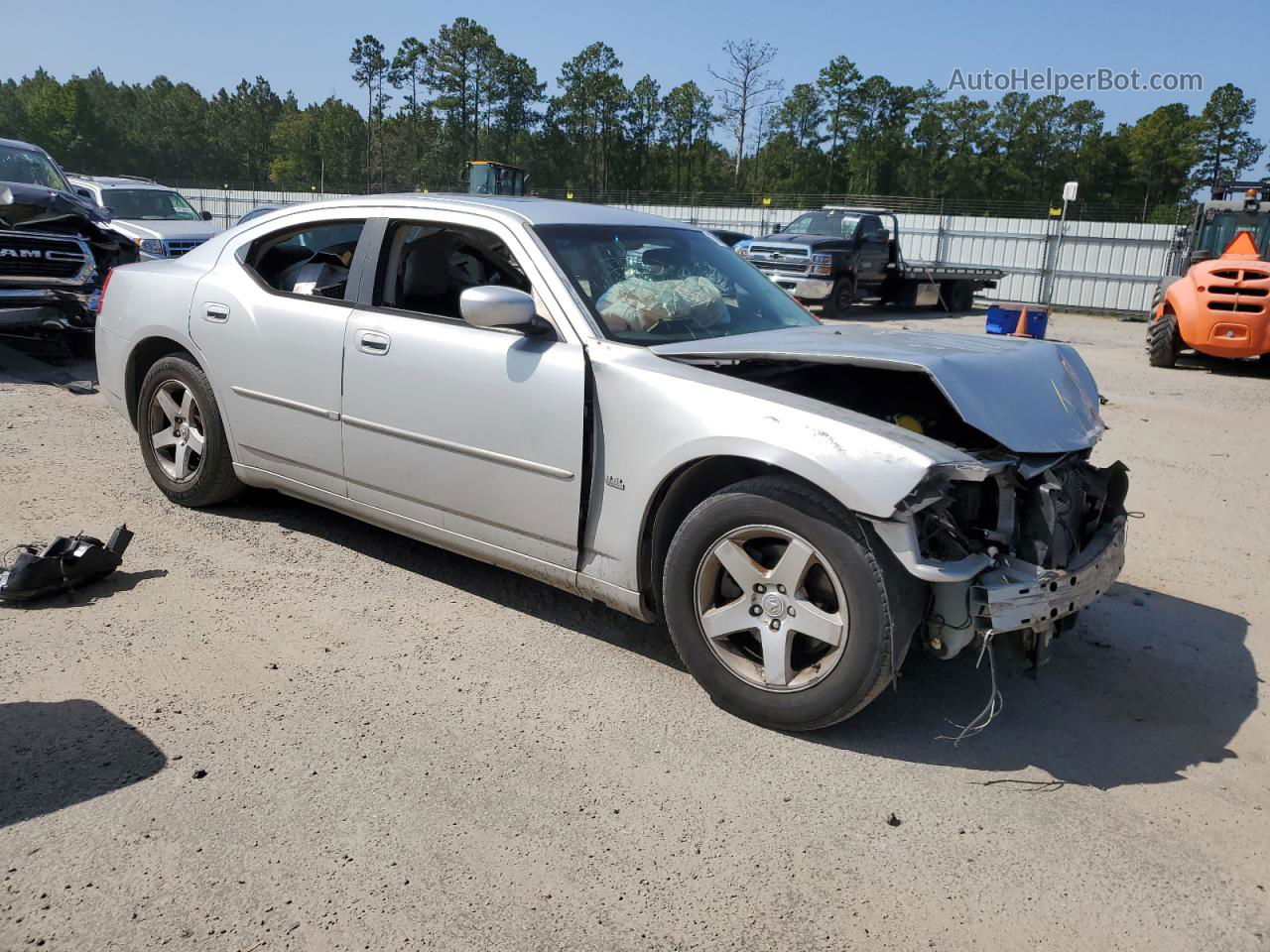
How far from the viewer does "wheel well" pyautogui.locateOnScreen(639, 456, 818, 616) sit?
11.5ft

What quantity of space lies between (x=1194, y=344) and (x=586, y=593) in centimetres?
1288

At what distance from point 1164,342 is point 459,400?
13196 millimetres

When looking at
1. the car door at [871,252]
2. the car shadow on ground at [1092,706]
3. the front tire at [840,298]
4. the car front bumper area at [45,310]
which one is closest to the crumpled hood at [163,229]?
the car front bumper area at [45,310]

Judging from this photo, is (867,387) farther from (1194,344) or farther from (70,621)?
(1194,344)

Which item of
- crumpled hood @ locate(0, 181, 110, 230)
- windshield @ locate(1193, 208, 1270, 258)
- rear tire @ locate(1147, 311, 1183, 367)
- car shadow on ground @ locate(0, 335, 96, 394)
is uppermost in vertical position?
windshield @ locate(1193, 208, 1270, 258)

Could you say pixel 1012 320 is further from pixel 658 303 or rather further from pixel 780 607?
pixel 780 607

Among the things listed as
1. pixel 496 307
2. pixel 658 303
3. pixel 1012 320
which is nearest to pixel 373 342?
pixel 496 307

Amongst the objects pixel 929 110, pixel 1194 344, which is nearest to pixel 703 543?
pixel 1194 344

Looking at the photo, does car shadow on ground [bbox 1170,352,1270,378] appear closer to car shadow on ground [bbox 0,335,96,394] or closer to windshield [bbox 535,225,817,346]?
windshield [bbox 535,225,817,346]

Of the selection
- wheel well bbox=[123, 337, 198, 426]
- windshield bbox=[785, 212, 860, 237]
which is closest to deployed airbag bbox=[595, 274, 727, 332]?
wheel well bbox=[123, 337, 198, 426]

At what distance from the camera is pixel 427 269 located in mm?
4469

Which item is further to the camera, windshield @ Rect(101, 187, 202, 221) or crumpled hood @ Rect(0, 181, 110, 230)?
windshield @ Rect(101, 187, 202, 221)

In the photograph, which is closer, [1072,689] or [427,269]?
[1072,689]

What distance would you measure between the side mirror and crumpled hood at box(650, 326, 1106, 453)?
1.64 feet
